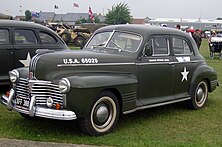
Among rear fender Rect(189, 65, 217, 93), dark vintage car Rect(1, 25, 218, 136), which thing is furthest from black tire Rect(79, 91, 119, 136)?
rear fender Rect(189, 65, 217, 93)

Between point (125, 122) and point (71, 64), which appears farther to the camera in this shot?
point (125, 122)

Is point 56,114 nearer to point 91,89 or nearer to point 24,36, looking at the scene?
point 91,89

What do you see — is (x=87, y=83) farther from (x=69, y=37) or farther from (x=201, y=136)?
(x=69, y=37)

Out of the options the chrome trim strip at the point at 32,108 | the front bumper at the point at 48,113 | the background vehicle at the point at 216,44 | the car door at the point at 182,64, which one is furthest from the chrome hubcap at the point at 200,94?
the background vehicle at the point at 216,44

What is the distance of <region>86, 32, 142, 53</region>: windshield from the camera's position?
6.48 m

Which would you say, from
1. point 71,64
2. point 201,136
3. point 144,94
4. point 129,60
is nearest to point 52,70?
point 71,64

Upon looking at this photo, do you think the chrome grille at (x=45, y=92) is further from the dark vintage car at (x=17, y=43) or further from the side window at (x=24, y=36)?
the side window at (x=24, y=36)

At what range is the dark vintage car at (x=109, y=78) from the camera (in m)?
5.18

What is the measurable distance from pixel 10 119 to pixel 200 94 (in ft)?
13.3

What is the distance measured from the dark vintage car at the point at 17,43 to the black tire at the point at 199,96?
3748mm

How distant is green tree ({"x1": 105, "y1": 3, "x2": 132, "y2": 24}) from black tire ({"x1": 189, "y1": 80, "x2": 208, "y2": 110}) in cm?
7884

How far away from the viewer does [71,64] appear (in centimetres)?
542

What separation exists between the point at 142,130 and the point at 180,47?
7.54 feet

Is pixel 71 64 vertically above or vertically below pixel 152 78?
above
